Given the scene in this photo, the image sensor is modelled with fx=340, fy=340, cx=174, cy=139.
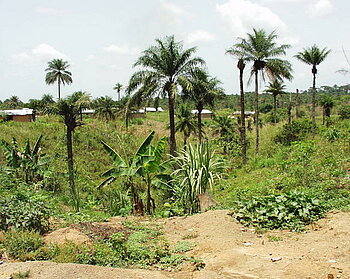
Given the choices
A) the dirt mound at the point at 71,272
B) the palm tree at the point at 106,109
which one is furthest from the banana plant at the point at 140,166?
the palm tree at the point at 106,109

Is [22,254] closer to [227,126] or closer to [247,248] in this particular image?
[247,248]

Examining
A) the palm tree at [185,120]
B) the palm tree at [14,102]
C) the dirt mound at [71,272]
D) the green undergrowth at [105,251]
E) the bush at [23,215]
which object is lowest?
the green undergrowth at [105,251]

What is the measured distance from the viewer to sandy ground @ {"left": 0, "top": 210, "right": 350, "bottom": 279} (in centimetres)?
433

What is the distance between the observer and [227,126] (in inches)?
1146

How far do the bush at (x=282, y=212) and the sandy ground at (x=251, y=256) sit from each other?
24cm

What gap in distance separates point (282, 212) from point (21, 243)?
15.5 feet

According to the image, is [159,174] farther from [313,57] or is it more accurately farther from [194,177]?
A: [313,57]

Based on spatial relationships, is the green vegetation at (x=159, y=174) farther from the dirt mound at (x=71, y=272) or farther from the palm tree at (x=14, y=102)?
the palm tree at (x=14, y=102)

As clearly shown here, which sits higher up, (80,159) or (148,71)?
(148,71)

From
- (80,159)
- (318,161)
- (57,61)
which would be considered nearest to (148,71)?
(318,161)

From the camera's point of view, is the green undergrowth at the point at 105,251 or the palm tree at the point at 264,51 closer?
the green undergrowth at the point at 105,251

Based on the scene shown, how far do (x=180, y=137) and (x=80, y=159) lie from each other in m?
10.5

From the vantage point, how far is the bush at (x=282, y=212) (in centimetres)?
639

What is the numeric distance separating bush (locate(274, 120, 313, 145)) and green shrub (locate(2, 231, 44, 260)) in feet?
73.2
